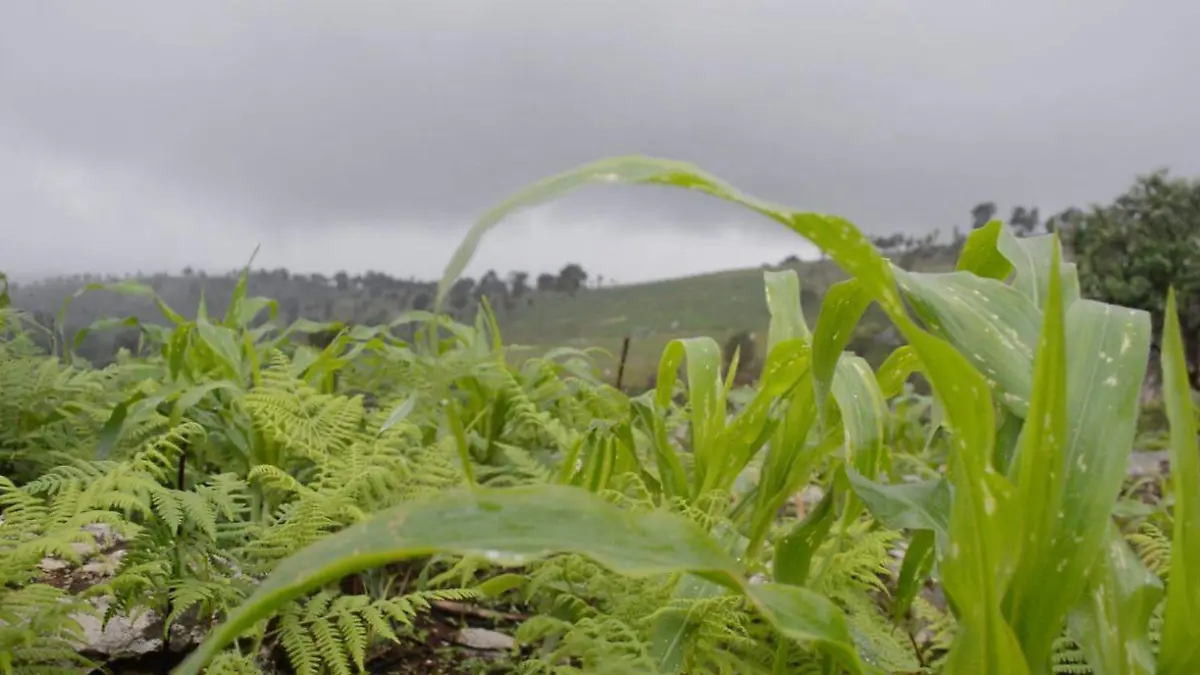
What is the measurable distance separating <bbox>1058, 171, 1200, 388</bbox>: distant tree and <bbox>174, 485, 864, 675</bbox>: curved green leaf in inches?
209

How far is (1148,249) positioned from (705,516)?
5357mm

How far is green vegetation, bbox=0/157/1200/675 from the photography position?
1.49ft

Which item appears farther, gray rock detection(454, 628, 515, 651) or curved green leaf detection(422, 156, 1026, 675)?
gray rock detection(454, 628, 515, 651)

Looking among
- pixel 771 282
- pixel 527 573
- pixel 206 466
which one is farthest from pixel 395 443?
pixel 771 282

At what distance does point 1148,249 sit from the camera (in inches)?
187

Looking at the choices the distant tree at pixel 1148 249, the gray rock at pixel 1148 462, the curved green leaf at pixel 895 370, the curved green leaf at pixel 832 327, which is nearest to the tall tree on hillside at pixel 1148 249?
the distant tree at pixel 1148 249

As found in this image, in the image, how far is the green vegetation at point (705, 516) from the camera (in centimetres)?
45

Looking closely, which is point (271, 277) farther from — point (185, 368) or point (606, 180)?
point (606, 180)

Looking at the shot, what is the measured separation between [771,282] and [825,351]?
17.2 inches

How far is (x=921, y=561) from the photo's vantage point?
32.1 inches

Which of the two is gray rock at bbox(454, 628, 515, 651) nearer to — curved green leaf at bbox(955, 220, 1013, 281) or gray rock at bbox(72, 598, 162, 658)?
gray rock at bbox(72, 598, 162, 658)

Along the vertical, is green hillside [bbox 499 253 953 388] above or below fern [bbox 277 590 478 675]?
above

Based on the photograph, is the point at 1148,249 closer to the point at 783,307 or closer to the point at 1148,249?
the point at 1148,249

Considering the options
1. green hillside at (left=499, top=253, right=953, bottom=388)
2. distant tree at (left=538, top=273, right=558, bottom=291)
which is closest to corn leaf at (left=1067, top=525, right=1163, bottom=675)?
green hillside at (left=499, top=253, right=953, bottom=388)
